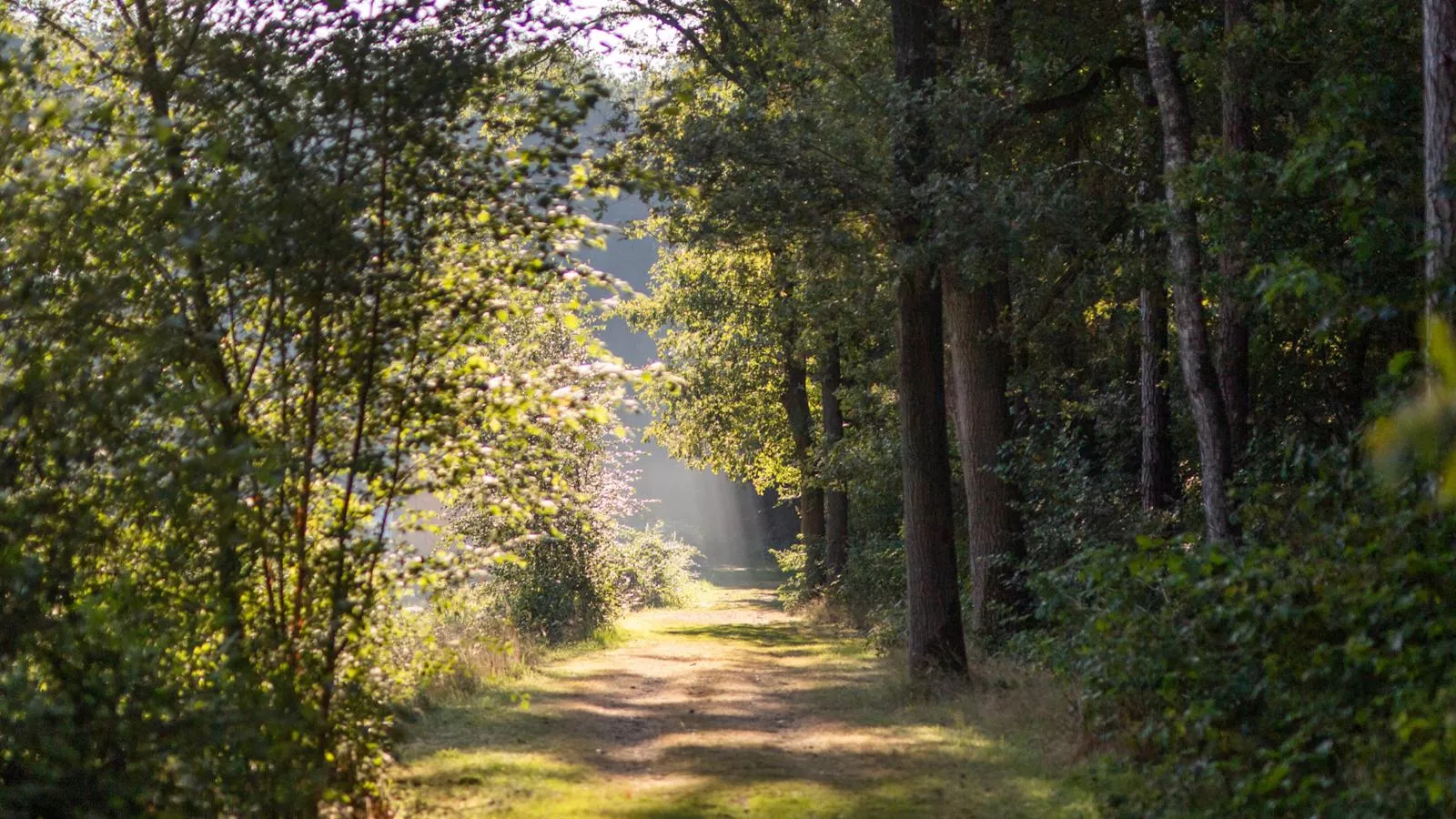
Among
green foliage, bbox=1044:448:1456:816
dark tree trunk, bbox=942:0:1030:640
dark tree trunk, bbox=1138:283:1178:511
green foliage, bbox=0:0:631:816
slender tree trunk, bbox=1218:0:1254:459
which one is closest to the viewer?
green foliage, bbox=0:0:631:816

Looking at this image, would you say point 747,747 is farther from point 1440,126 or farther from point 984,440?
point 984,440

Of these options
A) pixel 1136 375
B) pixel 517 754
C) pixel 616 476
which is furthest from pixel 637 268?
pixel 517 754

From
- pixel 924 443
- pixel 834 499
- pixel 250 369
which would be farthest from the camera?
pixel 834 499

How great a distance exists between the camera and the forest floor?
9180mm

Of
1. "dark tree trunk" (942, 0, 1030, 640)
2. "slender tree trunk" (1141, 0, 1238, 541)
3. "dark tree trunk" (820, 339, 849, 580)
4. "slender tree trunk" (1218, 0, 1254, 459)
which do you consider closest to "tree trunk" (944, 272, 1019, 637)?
"dark tree trunk" (942, 0, 1030, 640)

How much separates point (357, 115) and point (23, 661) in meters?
3.09

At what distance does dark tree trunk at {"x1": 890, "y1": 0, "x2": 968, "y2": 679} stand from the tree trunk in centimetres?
256

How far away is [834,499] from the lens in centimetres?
3030

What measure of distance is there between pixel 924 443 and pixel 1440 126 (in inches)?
265

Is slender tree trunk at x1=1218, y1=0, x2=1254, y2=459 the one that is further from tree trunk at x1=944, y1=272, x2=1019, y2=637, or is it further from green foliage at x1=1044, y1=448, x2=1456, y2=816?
tree trunk at x1=944, y1=272, x2=1019, y2=637

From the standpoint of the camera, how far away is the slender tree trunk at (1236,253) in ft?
A: 39.9

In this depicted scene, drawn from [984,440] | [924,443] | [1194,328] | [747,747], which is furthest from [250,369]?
[984,440]

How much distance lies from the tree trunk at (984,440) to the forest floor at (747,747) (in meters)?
1.65

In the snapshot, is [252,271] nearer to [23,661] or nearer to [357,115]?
[357,115]
